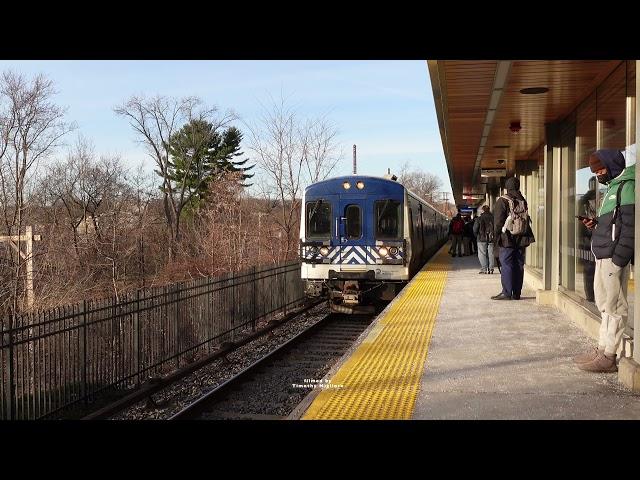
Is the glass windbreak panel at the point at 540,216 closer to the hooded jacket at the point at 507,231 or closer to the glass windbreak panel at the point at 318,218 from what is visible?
the hooded jacket at the point at 507,231

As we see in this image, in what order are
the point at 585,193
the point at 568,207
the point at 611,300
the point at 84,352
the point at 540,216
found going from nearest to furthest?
the point at 611,300
the point at 84,352
the point at 585,193
the point at 568,207
the point at 540,216

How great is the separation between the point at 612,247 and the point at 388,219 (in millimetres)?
8900

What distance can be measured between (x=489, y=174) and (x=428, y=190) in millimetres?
28634

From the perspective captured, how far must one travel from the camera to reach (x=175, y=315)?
29.3 feet

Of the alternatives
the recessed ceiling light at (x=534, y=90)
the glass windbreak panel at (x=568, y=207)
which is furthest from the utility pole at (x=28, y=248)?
the recessed ceiling light at (x=534, y=90)

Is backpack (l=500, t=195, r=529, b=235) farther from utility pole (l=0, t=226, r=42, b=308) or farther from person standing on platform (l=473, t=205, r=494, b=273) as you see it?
utility pole (l=0, t=226, r=42, b=308)

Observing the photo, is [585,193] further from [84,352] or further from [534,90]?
[84,352]

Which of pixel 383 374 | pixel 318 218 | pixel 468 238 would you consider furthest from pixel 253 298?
pixel 468 238

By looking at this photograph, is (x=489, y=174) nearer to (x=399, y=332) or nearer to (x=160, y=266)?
(x=160, y=266)

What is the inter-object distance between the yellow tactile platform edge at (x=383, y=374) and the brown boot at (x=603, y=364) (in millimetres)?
1314

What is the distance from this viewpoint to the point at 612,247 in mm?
4590

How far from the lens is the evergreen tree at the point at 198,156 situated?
1449 centimetres

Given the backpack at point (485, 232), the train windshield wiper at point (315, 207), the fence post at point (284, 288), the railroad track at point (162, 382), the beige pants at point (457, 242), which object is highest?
the train windshield wiper at point (315, 207)

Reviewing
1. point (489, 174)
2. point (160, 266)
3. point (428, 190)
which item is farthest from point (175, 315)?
point (428, 190)
